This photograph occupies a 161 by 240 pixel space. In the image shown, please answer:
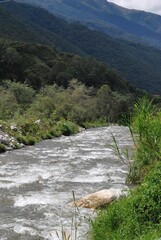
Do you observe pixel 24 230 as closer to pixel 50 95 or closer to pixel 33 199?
pixel 33 199

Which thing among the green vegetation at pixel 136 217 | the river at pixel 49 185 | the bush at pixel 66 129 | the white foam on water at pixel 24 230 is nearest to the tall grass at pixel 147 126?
the green vegetation at pixel 136 217

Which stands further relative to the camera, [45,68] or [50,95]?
[45,68]

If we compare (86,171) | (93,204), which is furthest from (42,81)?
(93,204)

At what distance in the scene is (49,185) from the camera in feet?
52.7

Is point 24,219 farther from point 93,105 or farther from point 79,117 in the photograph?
point 93,105

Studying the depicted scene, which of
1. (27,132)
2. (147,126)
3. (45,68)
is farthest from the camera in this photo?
Answer: (45,68)

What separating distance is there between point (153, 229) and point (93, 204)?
403 cm

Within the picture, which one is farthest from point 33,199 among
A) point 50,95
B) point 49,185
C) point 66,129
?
point 50,95

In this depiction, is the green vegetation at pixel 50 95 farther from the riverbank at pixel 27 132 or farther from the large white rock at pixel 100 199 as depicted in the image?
the large white rock at pixel 100 199

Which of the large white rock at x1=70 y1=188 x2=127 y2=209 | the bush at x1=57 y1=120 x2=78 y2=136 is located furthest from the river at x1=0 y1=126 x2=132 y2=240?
the bush at x1=57 y1=120 x2=78 y2=136

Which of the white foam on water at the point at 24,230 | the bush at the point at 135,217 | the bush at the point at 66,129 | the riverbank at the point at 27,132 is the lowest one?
the bush at the point at 66,129

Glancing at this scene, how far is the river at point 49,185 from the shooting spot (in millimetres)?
10555

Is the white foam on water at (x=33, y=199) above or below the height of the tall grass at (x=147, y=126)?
below

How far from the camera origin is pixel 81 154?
2541cm
